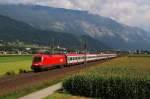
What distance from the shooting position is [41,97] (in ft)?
102

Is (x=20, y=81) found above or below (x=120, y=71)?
below

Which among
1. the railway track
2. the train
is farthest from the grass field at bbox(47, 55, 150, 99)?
the train

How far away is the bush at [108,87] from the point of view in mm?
32094

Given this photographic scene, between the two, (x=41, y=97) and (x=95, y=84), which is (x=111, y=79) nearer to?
(x=95, y=84)

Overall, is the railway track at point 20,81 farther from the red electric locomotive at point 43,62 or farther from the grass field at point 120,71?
the red electric locomotive at point 43,62

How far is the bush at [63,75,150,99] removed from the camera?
32094 mm

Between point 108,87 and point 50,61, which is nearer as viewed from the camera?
point 108,87

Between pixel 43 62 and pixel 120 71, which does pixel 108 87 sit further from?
pixel 43 62

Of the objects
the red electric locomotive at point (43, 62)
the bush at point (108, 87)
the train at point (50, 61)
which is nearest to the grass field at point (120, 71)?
the bush at point (108, 87)

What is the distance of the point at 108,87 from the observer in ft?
109

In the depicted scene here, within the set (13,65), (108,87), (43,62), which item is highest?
(43,62)

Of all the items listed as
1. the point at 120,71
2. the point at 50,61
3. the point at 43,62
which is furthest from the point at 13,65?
the point at 120,71

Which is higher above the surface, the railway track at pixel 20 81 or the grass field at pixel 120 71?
the grass field at pixel 120 71

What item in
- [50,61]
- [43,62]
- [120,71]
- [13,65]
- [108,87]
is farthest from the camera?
[13,65]
